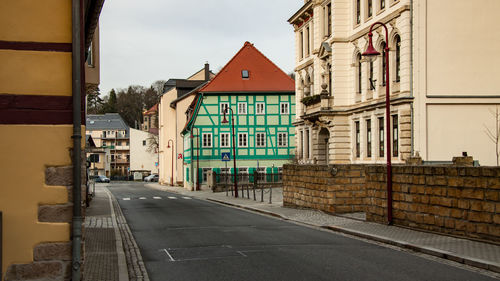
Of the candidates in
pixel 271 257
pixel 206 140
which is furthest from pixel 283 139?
pixel 271 257

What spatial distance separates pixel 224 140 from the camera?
62281 mm

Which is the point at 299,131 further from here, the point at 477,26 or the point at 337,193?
the point at 337,193

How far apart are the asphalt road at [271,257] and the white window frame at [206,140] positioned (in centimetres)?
4238

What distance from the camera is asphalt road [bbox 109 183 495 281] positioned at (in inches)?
404

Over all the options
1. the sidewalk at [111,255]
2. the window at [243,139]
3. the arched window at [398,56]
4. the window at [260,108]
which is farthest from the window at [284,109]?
the sidewalk at [111,255]

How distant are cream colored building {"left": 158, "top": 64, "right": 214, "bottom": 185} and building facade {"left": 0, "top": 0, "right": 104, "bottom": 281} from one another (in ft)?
207

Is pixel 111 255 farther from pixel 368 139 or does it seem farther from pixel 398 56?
pixel 368 139

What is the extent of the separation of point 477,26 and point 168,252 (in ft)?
76.7

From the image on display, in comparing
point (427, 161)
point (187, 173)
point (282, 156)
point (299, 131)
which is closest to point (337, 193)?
point (427, 161)

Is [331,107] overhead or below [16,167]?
overhead

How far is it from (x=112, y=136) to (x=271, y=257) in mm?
120727

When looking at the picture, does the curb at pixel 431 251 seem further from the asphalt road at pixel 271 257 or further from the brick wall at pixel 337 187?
the brick wall at pixel 337 187

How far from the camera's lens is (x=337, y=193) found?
72.2 ft

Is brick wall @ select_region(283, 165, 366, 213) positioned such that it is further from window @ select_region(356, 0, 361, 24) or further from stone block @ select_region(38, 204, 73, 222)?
window @ select_region(356, 0, 361, 24)
